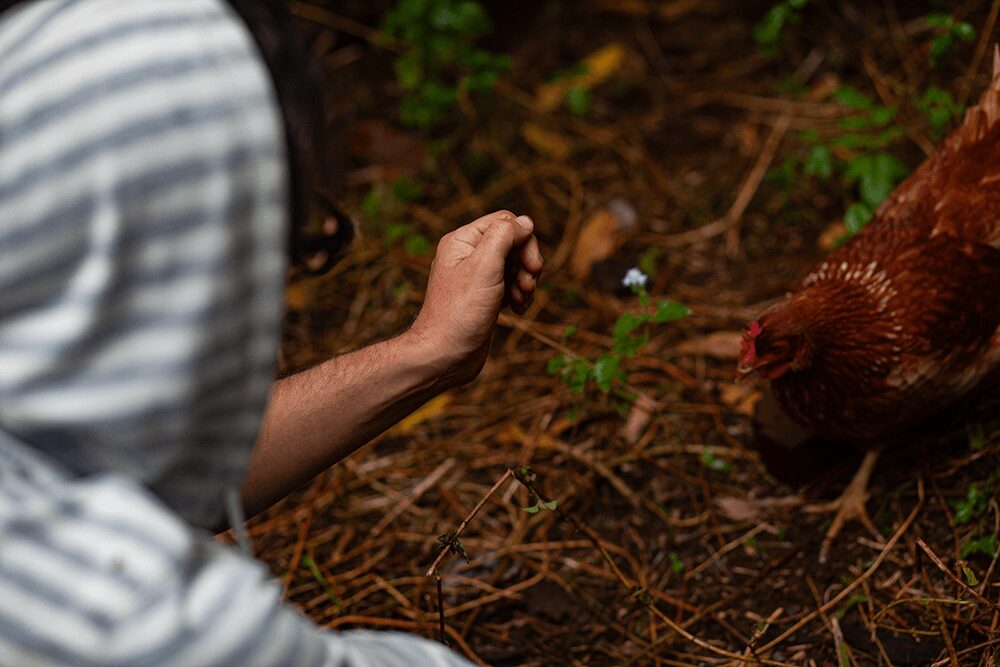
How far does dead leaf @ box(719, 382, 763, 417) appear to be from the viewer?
2.08m

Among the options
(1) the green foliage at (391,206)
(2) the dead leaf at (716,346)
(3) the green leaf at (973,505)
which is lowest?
(1) the green foliage at (391,206)

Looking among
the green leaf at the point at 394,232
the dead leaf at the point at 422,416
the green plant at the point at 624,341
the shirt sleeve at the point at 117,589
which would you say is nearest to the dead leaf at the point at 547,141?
the green leaf at the point at 394,232

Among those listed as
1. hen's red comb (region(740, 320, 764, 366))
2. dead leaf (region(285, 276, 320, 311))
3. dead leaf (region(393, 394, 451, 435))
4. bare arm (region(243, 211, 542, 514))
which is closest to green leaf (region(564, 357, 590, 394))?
hen's red comb (region(740, 320, 764, 366))

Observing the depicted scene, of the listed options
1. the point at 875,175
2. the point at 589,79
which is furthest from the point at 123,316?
the point at 589,79

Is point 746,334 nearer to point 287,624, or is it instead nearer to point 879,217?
point 879,217

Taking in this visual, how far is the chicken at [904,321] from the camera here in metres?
1.72

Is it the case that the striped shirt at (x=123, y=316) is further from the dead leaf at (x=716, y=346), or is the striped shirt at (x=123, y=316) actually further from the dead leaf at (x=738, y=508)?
the dead leaf at (x=716, y=346)

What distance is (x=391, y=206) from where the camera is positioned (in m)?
2.78

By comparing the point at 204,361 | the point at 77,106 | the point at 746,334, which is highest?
the point at 77,106

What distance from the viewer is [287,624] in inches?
31.0

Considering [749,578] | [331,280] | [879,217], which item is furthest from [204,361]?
[331,280]

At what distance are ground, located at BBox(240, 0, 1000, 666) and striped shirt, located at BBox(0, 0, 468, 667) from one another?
1.40 ft

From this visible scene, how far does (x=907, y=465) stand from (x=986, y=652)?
0.53 meters

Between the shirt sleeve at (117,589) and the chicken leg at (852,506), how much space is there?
1297 mm
